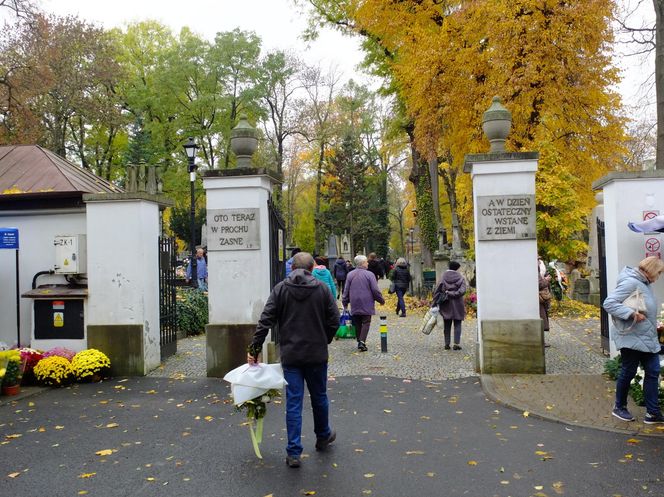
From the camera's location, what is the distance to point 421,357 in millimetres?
10477

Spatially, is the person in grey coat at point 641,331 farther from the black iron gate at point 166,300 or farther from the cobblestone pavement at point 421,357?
the black iron gate at point 166,300

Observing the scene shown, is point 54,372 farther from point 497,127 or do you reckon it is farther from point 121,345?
point 497,127

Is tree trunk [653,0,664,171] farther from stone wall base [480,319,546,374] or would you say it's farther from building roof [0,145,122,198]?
building roof [0,145,122,198]

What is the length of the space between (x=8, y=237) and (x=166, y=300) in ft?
8.82

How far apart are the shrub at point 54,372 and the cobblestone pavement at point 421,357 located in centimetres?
123

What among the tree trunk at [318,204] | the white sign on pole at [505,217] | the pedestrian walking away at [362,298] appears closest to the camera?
the white sign on pole at [505,217]

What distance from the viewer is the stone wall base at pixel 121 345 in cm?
934

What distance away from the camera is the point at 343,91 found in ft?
163

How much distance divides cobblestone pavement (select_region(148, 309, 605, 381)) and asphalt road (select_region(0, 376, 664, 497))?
1553 mm

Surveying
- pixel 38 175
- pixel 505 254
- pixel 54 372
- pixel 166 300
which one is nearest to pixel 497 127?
pixel 505 254

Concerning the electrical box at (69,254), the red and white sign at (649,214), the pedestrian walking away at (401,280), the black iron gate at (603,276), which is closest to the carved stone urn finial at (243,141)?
the electrical box at (69,254)

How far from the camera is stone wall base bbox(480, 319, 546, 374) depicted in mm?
8523

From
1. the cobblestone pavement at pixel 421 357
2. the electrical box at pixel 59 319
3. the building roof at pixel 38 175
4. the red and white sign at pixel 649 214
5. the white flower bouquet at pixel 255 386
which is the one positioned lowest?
the cobblestone pavement at pixel 421 357

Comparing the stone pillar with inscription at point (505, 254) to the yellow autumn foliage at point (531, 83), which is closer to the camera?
the stone pillar with inscription at point (505, 254)
